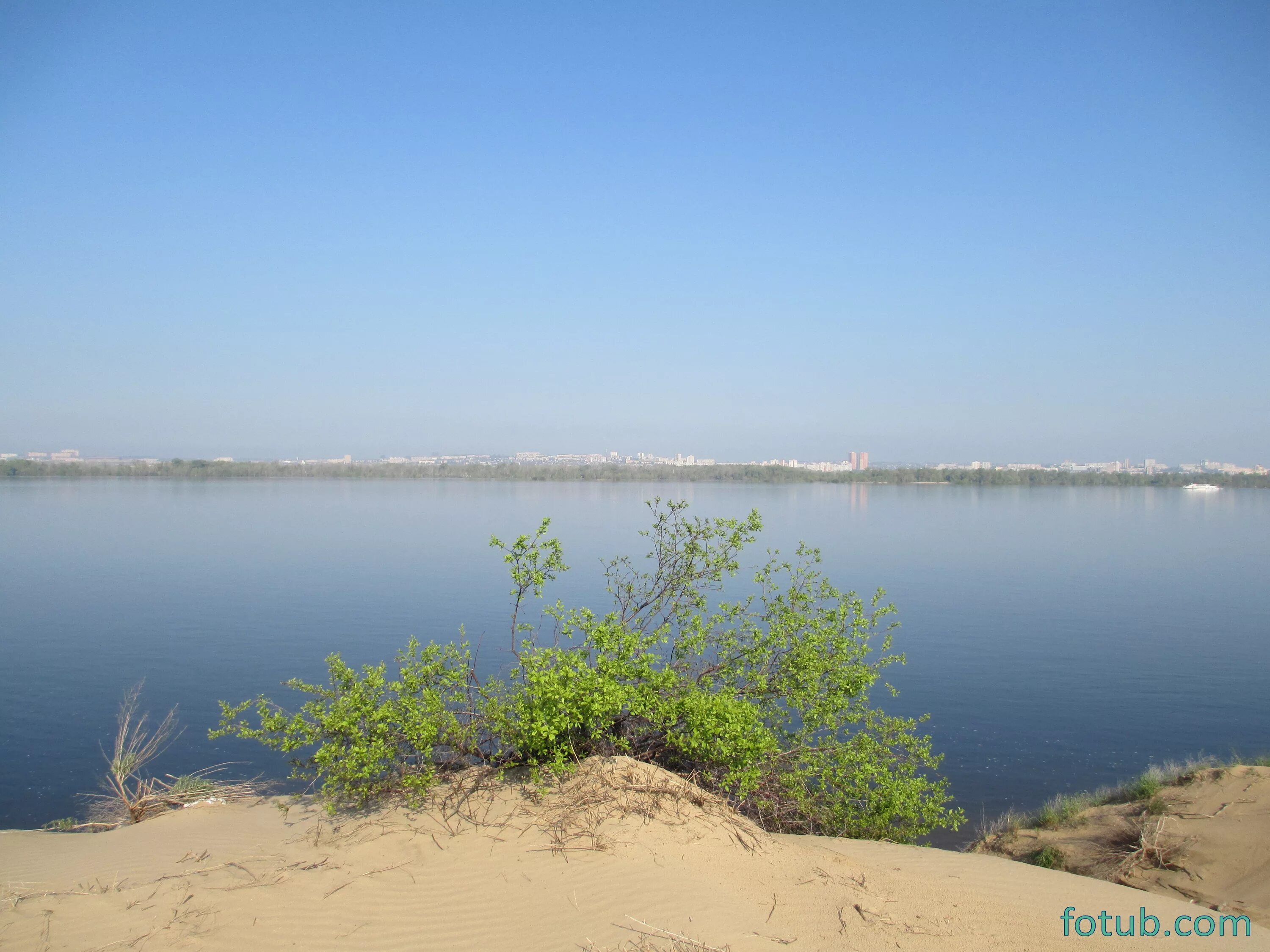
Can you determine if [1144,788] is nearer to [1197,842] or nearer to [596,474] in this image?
[1197,842]

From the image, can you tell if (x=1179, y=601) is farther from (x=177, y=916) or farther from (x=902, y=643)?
(x=177, y=916)

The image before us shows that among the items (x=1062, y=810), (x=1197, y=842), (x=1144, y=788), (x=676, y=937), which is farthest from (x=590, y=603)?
(x=676, y=937)

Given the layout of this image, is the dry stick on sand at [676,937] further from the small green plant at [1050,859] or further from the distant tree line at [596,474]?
the distant tree line at [596,474]

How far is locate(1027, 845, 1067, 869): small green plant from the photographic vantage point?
364 inches

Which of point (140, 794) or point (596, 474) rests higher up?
point (596, 474)

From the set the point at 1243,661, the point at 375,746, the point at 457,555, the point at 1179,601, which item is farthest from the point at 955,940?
the point at 457,555

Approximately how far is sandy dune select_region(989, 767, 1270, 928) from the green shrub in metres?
1.53

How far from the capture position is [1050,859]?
938cm

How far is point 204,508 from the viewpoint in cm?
6956

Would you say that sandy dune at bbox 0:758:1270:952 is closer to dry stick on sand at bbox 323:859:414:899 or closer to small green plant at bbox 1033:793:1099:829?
dry stick on sand at bbox 323:859:414:899

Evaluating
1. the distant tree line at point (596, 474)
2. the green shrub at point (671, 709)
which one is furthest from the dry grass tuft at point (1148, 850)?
the distant tree line at point (596, 474)

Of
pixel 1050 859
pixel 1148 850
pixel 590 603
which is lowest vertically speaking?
pixel 1050 859

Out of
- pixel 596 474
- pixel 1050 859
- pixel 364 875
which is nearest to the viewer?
pixel 364 875

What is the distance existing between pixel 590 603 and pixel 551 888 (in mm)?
19246
